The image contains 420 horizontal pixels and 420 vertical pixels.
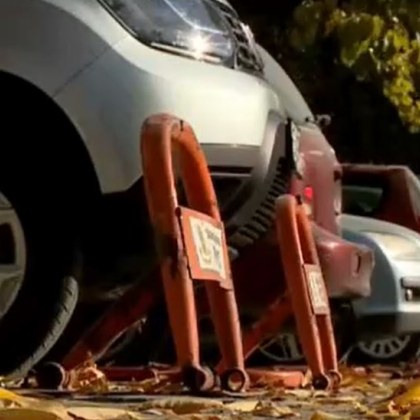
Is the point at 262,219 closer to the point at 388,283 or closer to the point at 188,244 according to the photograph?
the point at 188,244

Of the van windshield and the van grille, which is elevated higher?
the van windshield

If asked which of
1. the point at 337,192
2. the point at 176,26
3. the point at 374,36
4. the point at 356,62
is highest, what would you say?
the point at 374,36

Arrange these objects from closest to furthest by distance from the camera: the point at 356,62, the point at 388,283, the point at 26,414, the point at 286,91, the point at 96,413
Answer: the point at 26,414 → the point at 96,413 → the point at 286,91 → the point at 388,283 → the point at 356,62

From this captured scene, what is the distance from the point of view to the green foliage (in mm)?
16750

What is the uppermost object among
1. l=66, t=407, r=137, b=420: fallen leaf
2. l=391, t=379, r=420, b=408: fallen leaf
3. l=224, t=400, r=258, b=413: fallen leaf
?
l=66, t=407, r=137, b=420: fallen leaf

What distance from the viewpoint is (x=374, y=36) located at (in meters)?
16.8

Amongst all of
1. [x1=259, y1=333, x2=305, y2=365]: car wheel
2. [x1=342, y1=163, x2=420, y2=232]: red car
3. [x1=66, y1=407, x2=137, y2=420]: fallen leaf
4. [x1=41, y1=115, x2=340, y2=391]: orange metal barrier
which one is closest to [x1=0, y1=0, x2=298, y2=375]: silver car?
[x1=41, y1=115, x2=340, y2=391]: orange metal barrier

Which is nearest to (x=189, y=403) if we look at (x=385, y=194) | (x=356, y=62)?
(x=385, y=194)

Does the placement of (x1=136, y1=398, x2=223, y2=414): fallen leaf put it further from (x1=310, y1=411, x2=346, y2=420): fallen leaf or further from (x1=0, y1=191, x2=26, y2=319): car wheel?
(x1=0, y1=191, x2=26, y2=319): car wheel

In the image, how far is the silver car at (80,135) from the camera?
22.8ft

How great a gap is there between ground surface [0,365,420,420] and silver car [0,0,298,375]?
0.38 meters

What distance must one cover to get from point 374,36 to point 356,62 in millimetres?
583

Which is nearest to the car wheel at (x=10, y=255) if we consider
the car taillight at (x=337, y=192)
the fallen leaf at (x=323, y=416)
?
the fallen leaf at (x=323, y=416)

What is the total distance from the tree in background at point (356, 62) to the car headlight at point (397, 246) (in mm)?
5921
